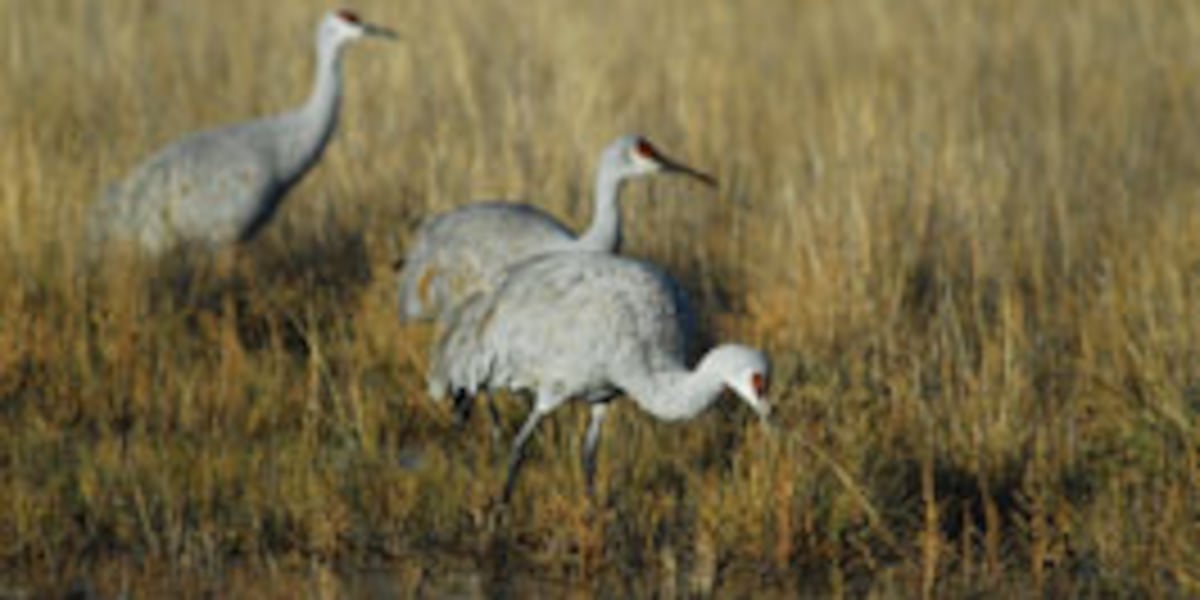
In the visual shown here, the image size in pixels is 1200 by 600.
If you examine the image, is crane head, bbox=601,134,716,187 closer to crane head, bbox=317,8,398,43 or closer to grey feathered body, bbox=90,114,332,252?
grey feathered body, bbox=90,114,332,252

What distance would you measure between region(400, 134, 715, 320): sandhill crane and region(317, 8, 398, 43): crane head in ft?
6.64

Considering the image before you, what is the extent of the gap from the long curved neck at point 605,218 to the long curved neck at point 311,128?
190cm

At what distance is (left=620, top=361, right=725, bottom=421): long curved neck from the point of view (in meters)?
5.40

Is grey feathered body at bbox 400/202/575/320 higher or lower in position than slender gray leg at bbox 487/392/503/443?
higher

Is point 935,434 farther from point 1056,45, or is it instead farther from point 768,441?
point 1056,45

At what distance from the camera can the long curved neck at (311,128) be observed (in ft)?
28.2

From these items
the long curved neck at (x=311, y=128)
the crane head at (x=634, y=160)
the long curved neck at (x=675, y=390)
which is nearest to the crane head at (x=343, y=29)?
the long curved neck at (x=311, y=128)

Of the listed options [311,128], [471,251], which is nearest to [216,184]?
[311,128]

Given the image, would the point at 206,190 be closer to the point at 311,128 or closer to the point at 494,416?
the point at 311,128

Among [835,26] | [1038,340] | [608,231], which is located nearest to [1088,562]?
[1038,340]

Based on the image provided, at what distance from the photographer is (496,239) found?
7.01m

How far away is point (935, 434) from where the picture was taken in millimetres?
5773

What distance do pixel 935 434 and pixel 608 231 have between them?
166 cm

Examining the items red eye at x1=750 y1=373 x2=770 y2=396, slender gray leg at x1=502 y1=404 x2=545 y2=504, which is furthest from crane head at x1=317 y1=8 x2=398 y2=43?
red eye at x1=750 y1=373 x2=770 y2=396
